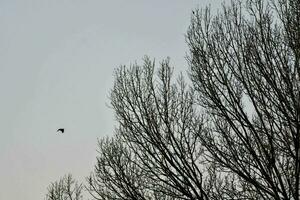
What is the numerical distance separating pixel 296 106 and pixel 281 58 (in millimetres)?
861

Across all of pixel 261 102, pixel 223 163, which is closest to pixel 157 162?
pixel 223 163

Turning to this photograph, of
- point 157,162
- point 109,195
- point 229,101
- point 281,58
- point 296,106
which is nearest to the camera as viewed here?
point 296,106

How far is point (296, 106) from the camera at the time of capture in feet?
20.2

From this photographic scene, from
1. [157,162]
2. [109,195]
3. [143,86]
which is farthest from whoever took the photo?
[143,86]

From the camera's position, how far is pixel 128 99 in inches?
339

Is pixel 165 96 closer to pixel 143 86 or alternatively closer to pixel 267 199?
pixel 143 86

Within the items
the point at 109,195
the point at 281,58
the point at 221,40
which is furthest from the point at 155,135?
the point at 281,58

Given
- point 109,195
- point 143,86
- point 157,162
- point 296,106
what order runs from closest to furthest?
point 296,106
point 157,162
point 109,195
point 143,86

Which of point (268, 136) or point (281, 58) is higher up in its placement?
point (281, 58)

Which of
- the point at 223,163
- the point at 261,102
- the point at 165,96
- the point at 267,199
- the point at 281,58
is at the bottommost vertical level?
the point at 267,199

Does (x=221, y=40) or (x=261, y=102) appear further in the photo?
(x=221, y=40)

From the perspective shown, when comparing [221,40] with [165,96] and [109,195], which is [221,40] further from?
[109,195]

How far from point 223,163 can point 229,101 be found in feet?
3.46

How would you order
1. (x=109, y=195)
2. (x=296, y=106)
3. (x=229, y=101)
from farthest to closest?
(x=109, y=195), (x=229, y=101), (x=296, y=106)
